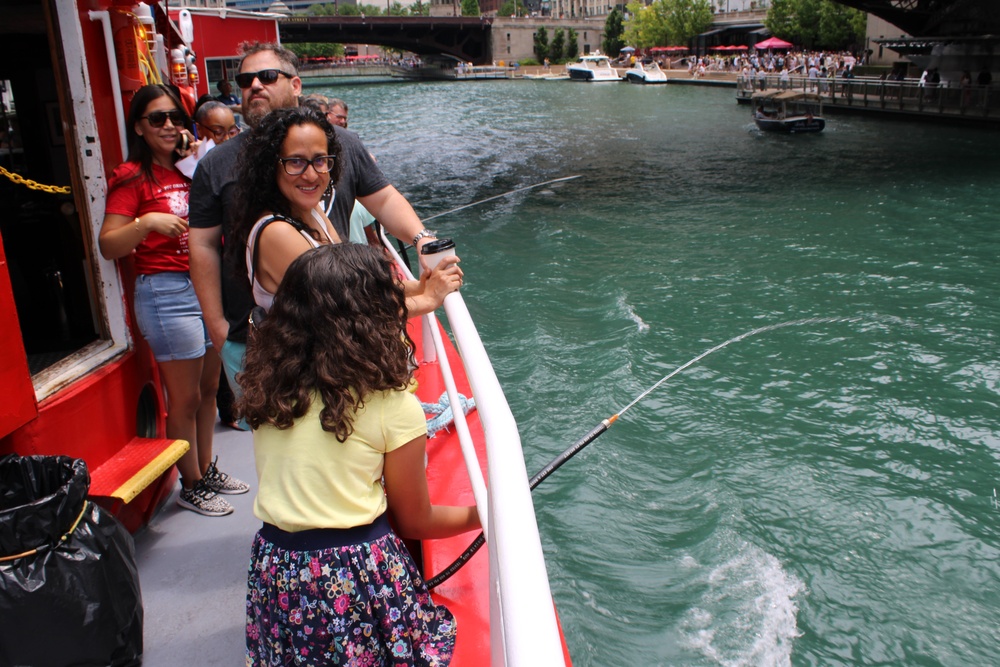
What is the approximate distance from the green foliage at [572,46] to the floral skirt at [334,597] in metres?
88.2

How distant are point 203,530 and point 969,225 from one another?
1293cm

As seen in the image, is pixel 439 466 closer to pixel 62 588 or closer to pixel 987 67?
pixel 62 588

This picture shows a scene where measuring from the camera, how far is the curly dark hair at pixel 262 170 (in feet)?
7.13

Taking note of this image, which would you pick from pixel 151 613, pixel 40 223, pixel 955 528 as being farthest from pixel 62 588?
pixel 955 528

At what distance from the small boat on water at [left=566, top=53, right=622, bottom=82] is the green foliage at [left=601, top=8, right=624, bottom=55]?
17906 mm

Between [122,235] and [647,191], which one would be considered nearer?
[122,235]

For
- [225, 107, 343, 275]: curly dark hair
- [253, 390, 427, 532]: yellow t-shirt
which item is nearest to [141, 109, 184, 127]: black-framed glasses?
[225, 107, 343, 275]: curly dark hair

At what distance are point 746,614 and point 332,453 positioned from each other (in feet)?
10.6

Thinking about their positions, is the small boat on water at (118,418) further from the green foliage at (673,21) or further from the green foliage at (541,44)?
the green foliage at (541,44)

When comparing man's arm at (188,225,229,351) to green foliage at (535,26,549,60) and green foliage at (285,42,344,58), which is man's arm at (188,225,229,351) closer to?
green foliage at (535,26,549,60)

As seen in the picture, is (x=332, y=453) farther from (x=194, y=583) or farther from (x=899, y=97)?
(x=899, y=97)

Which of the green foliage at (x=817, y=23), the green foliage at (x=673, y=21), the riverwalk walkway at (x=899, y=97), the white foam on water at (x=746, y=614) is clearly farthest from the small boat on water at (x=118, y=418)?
the green foliage at (x=673, y=21)

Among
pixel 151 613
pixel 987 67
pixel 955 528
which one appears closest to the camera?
pixel 151 613

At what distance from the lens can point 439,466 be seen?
10.0 feet
